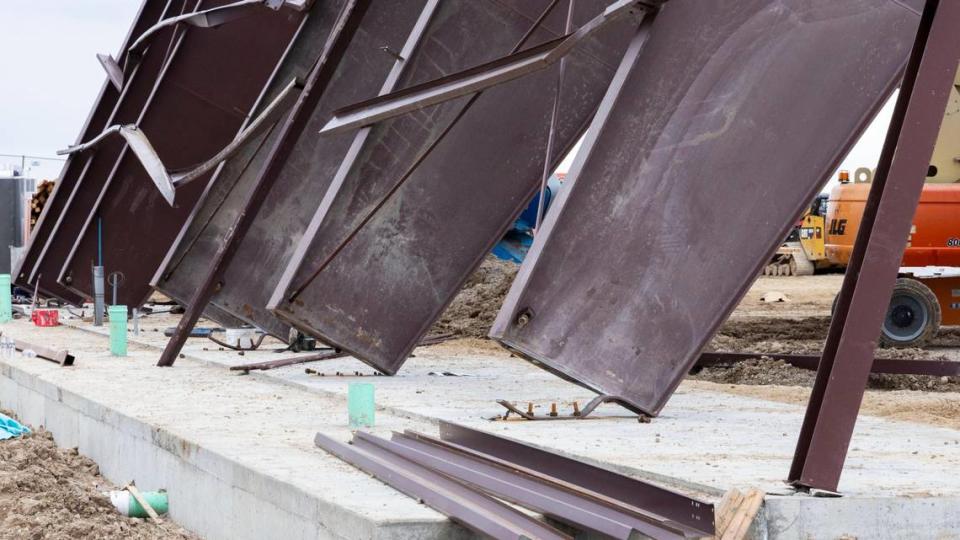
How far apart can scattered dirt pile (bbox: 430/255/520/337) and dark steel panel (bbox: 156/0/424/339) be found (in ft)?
13.9

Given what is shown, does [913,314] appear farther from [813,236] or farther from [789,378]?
[813,236]

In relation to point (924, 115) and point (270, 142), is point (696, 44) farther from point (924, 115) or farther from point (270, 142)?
point (270, 142)

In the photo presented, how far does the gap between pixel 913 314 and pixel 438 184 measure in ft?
25.6

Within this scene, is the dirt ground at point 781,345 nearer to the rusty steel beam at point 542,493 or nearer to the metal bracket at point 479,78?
the metal bracket at point 479,78

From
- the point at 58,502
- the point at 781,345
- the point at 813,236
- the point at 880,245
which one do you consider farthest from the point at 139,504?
the point at 813,236

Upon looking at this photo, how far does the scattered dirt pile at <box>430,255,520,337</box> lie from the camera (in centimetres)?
1892

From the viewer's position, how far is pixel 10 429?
10.2 m

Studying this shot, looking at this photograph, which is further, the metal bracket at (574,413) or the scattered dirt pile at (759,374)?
the scattered dirt pile at (759,374)

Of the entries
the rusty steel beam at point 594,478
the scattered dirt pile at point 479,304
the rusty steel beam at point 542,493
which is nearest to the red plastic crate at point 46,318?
the scattered dirt pile at point 479,304

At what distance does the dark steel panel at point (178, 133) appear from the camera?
50.2ft

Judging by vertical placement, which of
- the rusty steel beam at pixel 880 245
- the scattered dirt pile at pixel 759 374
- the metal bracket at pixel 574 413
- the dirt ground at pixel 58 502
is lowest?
the dirt ground at pixel 58 502

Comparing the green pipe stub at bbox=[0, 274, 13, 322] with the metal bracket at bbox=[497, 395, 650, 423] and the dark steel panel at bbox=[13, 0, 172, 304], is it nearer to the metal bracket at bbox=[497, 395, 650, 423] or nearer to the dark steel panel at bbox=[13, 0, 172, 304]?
the dark steel panel at bbox=[13, 0, 172, 304]

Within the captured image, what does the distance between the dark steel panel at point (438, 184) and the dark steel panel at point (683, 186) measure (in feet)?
6.89

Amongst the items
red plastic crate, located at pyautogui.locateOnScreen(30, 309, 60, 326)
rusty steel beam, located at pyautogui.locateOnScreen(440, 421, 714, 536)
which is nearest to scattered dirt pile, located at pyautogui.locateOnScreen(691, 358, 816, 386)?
rusty steel beam, located at pyautogui.locateOnScreen(440, 421, 714, 536)
